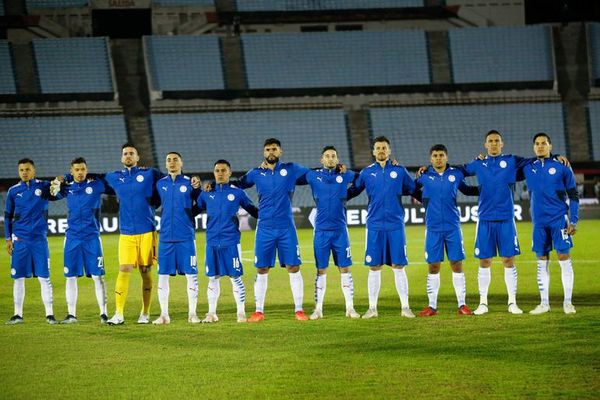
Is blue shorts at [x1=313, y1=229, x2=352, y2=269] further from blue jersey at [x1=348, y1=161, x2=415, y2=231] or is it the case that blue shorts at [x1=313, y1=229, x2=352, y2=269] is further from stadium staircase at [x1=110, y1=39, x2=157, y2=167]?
stadium staircase at [x1=110, y1=39, x2=157, y2=167]

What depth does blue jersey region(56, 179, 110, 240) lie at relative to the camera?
10953 millimetres

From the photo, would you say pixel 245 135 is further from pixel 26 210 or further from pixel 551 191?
pixel 551 191

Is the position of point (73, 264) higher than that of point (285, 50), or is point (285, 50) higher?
point (285, 50)

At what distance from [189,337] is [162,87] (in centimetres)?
2761

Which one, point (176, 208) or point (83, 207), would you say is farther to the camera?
point (83, 207)

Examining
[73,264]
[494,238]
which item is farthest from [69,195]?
[494,238]

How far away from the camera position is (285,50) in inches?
1484

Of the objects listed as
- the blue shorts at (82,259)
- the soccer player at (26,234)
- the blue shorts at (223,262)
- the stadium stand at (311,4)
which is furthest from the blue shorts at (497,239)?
the stadium stand at (311,4)

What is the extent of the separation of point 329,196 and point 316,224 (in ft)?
1.22

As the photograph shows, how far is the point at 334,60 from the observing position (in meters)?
37.3

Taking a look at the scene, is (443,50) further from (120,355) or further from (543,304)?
(120,355)

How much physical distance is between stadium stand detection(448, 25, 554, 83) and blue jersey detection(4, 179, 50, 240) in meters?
28.4

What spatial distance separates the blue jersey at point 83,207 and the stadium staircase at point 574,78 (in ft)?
94.8

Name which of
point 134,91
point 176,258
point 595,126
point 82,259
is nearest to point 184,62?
point 134,91
